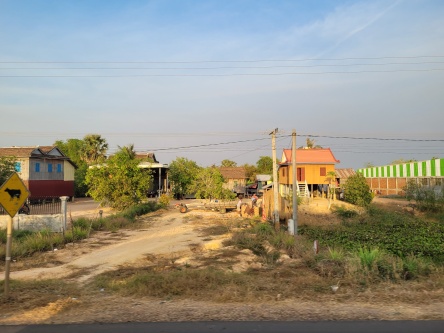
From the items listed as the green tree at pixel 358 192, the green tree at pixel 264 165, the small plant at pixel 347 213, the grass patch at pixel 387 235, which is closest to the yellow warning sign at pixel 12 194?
the grass patch at pixel 387 235

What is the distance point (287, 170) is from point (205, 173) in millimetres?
18182

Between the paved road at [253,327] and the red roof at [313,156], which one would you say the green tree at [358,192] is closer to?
the red roof at [313,156]

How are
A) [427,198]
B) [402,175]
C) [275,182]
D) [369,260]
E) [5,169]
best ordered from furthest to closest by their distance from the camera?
[402,175] → [427,198] → [5,169] → [275,182] → [369,260]

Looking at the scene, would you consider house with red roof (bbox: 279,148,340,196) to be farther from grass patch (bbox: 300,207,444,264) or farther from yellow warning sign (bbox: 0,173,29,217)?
yellow warning sign (bbox: 0,173,29,217)

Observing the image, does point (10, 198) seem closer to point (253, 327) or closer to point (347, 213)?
point (253, 327)

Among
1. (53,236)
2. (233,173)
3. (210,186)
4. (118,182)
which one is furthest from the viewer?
(233,173)

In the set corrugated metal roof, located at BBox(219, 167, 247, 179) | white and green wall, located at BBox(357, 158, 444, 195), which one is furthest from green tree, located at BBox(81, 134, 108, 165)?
white and green wall, located at BBox(357, 158, 444, 195)

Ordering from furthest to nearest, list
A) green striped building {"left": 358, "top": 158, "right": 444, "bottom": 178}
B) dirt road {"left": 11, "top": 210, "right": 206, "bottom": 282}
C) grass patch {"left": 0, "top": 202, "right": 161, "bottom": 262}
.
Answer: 1. green striped building {"left": 358, "top": 158, "right": 444, "bottom": 178}
2. grass patch {"left": 0, "top": 202, "right": 161, "bottom": 262}
3. dirt road {"left": 11, "top": 210, "right": 206, "bottom": 282}

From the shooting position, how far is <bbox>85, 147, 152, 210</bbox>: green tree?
28609mm

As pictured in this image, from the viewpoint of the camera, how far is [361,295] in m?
8.38

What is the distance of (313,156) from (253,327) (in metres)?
43.7

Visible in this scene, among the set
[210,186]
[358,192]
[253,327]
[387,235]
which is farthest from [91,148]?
[253,327]

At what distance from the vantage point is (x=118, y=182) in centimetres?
2867

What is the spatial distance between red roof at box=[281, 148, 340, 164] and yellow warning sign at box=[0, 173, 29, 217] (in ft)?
132
